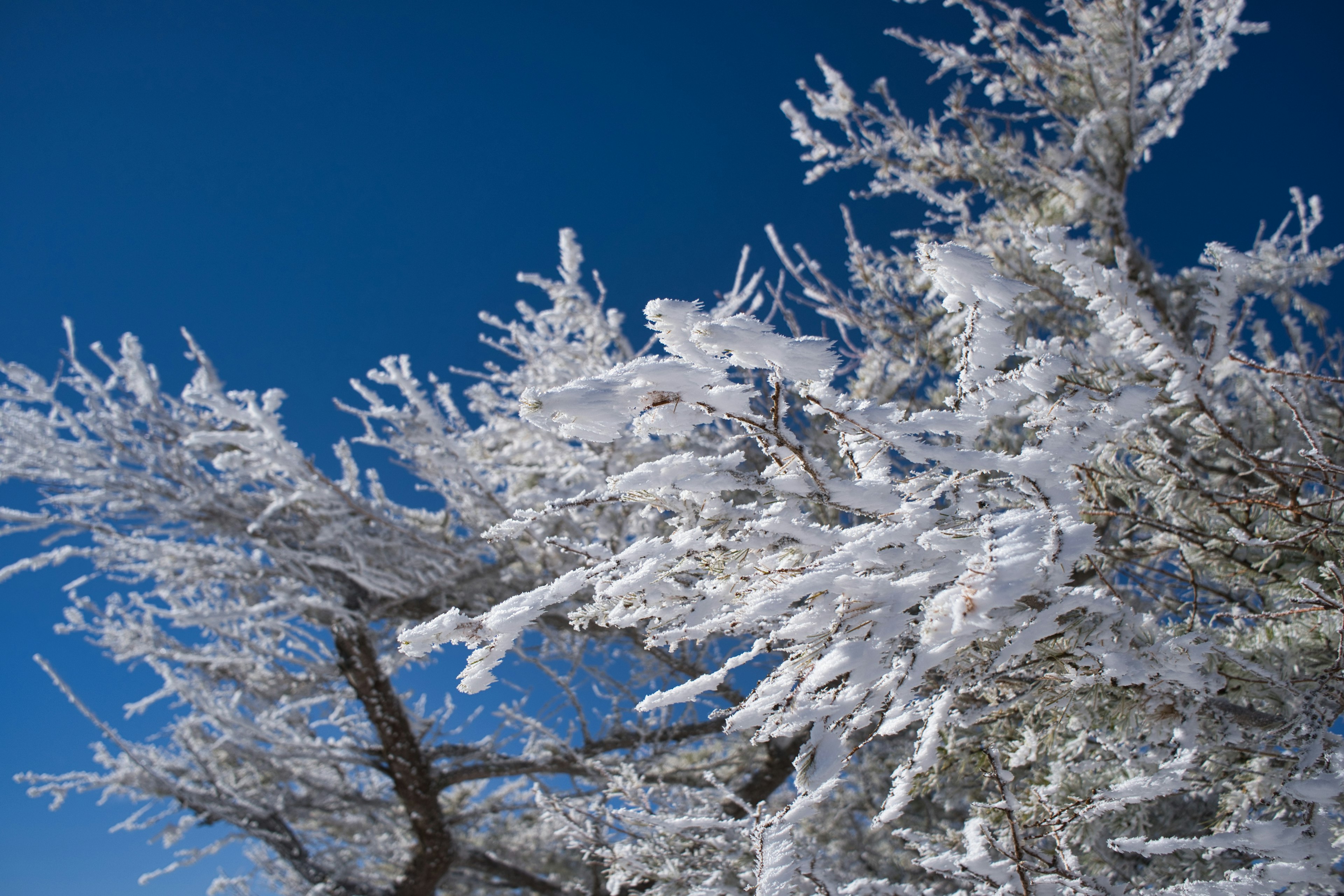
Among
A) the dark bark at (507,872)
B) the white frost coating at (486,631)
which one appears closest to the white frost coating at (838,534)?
the white frost coating at (486,631)

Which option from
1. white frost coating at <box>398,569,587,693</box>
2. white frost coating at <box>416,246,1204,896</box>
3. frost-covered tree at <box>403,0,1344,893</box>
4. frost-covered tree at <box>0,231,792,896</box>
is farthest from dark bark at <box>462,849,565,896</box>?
white frost coating at <box>398,569,587,693</box>

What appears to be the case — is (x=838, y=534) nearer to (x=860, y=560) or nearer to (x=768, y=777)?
(x=860, y=560)

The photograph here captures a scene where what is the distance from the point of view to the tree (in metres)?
1.16

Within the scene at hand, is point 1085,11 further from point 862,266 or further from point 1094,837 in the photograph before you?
point 1094,837

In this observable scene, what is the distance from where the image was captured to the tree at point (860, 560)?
1.16 m

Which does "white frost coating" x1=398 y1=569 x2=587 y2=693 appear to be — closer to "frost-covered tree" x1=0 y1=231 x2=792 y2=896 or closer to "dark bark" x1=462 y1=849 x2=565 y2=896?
"frost-covered tree" x1=0 y1=231 x2=792 y2=896

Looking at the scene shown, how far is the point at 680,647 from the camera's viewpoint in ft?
14.1

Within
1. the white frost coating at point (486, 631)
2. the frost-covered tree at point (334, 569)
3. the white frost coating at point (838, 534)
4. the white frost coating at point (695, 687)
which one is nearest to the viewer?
the white frost coating at point (838, 534)

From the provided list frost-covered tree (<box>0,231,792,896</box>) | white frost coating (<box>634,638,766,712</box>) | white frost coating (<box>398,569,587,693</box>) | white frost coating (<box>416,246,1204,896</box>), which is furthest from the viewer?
frost-covered tree (<box>0,231,792,896</box>)

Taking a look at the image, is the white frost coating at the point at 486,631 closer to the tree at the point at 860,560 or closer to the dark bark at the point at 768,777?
the tree at the point at 860,560

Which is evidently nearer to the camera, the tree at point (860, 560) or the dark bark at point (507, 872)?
the tree at point (860, 560)

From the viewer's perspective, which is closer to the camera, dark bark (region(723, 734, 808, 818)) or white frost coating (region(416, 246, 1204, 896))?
white frost coating (region(416, 246, 1204, 896))

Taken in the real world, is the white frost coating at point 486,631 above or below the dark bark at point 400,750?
below

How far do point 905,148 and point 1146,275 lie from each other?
1783 millimetres
